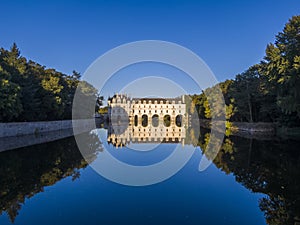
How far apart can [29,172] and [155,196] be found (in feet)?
20.4

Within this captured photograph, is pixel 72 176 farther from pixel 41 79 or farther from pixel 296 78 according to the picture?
pixel 41 79

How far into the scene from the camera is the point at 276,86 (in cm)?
2608

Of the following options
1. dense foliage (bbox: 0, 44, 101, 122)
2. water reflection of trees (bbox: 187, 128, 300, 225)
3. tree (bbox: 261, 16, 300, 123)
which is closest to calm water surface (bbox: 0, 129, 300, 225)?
water reflection of trees (bbox: 187, 128, 300, 225)

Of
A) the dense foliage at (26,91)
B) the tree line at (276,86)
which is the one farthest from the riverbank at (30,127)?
the tree line at (276,86)

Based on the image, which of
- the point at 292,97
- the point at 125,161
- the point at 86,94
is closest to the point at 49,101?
the point at 86,94

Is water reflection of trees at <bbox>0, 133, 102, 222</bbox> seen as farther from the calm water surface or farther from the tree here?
the tree

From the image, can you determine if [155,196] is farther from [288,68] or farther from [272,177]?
[288,68]

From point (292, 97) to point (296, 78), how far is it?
185cm

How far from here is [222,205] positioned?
7707 millimetres

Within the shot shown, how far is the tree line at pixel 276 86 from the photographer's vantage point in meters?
22.3

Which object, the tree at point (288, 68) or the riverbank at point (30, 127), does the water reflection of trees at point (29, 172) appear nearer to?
the riverbank at point (30, 127)

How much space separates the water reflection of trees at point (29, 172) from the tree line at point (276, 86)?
1719 cm

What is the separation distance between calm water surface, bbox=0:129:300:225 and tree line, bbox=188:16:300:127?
10.7m

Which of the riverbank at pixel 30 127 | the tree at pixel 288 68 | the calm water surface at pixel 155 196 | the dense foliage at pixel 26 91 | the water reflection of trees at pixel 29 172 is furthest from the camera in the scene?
the riverbank at pixel 30 127
